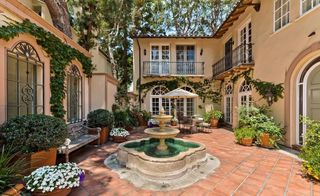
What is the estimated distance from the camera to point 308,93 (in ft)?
19.7

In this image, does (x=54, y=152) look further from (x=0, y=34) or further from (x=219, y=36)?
(x=219, y=36)

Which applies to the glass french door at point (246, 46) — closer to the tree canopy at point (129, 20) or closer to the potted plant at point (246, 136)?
the potted plant at point (246, 136)

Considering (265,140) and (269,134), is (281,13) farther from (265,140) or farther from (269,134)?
(265,140)

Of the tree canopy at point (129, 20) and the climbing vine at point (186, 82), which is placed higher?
the tree canopy at point (129, 20)

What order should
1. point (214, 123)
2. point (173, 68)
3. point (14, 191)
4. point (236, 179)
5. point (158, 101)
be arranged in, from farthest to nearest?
point (158, 101)
point (173, 68)
point (214, 123)
point (236, 179)
point (14, 191)

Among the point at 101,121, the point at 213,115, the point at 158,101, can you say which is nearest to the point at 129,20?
the point at 158,101

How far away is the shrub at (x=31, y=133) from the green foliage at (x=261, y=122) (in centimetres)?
663

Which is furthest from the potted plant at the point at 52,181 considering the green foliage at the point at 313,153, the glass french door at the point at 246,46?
the glass french door at the point at 246,46

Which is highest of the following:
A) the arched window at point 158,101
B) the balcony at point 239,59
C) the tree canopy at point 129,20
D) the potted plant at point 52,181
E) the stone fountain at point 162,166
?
the tree canopy at point 129,20

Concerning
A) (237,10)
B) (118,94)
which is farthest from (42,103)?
(237,10)

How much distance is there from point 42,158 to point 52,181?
1.08m

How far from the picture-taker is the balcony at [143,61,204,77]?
14.0 metres

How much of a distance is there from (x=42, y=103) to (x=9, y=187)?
10.1 ft

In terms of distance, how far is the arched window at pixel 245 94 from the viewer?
9.48 metres
